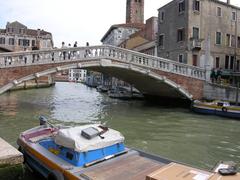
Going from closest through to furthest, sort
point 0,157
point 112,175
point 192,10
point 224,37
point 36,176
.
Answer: point 0,157 → point 112,175 → point 36,176 → point 192,10 → point 224,37

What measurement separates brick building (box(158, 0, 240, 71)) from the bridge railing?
2582 millimetres

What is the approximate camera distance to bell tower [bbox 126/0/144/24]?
35625 mm

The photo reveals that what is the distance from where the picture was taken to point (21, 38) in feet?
121

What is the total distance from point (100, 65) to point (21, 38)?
2868cm

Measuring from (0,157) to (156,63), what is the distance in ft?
31.4

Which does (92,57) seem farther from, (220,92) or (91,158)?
(91,158)

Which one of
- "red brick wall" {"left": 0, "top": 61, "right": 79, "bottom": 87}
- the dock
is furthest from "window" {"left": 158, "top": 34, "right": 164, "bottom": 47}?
the dock

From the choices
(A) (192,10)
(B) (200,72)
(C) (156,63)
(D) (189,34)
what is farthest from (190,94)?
(A) (192,10)

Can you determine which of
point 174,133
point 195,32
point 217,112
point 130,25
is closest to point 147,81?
point 195,32

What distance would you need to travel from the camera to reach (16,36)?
36.3 m

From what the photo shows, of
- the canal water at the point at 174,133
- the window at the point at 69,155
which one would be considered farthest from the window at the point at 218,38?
the window at the point at 69,155

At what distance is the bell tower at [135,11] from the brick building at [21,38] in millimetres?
10599

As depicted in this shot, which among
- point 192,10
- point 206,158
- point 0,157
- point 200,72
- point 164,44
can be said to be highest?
point 192,10

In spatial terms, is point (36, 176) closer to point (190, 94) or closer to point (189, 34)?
point (190, 94)
